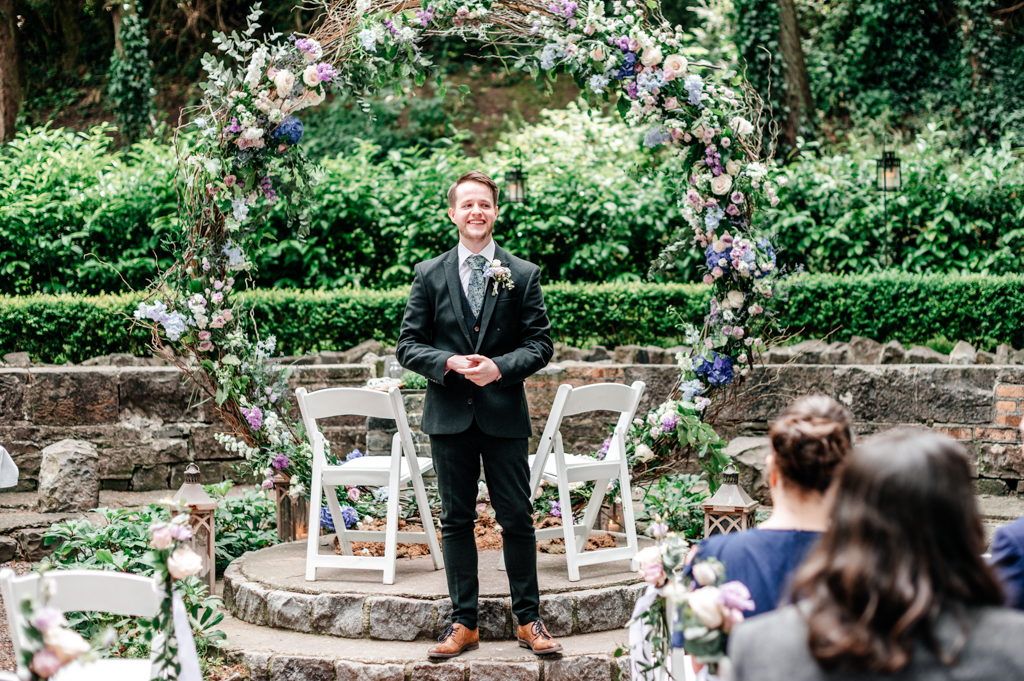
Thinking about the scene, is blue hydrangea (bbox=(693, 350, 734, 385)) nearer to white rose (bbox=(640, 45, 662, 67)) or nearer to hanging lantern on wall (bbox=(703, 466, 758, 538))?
hanging lantern on wall (bbox=(703, 466, 758, 538))

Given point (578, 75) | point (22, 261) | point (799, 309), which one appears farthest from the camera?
point (22, 261)

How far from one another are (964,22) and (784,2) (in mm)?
3158

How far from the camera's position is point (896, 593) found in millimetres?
1292

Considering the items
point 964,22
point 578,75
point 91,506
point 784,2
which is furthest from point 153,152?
point 964,22

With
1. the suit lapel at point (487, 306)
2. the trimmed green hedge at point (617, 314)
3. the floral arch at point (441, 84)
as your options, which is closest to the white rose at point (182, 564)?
the suit lapel at point (487, 306)

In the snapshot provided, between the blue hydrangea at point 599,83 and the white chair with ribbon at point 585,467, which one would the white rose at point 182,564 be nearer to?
the white chair with ribbon at point 585,467

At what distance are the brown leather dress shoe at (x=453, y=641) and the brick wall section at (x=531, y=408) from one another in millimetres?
2788

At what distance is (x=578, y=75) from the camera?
16.0 feet

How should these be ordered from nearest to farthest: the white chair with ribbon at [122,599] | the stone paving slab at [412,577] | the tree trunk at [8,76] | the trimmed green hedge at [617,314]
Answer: the white chair with ribbon at [122,599] < the stone paving slab at [412,577] < the trimmed green hedge at [617,314] < the tree trunk at [8,76]

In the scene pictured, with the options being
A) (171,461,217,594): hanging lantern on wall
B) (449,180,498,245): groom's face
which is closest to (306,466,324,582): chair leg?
(171,461,217,594): hanging lantern on wall

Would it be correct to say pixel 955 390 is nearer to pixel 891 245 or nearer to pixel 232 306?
pixel 891 245

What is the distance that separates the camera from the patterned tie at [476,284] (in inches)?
148

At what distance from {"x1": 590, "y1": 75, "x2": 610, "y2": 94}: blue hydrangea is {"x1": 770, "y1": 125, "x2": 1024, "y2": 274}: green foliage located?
360 centimetres

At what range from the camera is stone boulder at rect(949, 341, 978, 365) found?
6484 mm
